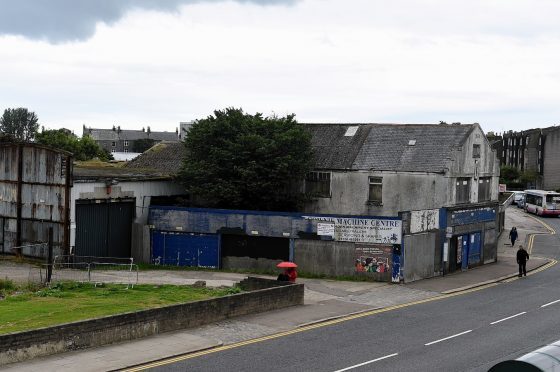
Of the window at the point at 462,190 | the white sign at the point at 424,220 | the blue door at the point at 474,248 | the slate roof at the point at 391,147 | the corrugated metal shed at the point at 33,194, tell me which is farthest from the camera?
the blue door at the point at 474,248

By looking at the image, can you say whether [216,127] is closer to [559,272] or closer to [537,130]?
[559,272]

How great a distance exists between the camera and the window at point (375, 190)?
1564 inches

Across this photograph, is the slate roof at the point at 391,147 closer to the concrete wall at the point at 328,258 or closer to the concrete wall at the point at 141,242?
the concrete wall at the point at 328,258

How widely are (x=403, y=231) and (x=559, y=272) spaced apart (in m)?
11.8

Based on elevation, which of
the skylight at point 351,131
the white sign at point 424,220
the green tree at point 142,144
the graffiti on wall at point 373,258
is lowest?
the graffiti on wall at point 373,258

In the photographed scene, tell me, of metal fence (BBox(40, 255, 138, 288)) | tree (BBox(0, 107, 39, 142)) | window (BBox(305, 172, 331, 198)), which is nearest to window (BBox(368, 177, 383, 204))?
window (BBox(305, 172, 331, 198))

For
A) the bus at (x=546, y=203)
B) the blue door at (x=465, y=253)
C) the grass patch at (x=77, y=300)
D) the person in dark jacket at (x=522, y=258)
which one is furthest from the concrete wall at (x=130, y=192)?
the bus at (x=546, y=203)

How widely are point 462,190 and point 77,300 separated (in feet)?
76.9

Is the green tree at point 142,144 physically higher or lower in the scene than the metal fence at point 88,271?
higher

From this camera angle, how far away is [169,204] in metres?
41.8

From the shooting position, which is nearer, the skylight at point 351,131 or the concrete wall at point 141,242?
the concrete wall at point 141,242

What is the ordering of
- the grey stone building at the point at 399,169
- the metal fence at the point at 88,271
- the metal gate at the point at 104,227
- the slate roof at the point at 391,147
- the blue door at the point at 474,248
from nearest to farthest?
the metal fence at the point at 88,271
the metal gate at the point at 104,227
the grey stone building at the point at 399,169
the slate roof at the point at 391,147
the blue door at the point at 474,248

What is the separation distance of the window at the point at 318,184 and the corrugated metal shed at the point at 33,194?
13.6 metres

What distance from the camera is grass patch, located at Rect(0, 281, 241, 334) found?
833 inches
